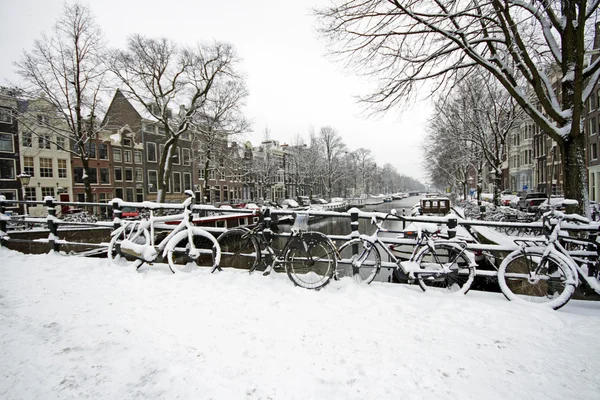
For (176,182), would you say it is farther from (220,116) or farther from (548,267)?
(548,267)

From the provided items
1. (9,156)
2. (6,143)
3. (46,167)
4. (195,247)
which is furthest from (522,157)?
(6,143)

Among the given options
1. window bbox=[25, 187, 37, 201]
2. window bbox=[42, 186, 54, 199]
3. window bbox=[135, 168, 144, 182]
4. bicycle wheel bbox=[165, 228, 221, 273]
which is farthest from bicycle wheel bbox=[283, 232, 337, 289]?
window bbox=[135, 168, 144, 182]

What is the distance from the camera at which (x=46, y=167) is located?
90.5 ft

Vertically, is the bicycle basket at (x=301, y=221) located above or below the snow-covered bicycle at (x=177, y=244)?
above

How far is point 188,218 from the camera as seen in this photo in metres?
4.85

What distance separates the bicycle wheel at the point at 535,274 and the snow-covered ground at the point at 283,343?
0.91 feet

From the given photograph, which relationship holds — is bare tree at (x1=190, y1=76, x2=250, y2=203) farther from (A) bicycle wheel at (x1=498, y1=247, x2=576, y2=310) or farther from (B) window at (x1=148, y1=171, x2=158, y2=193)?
(A) bicycle wheel at (x1=498, y1=247, x2=576, y2=310)

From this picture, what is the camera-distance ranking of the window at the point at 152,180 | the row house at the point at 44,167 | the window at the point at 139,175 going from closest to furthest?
the row house at the point at 44,167 < the window at the point at 139,175 < the window at the point at 152,180

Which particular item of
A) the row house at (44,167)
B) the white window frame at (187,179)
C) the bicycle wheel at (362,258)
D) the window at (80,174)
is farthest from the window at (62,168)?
the bicycle wheel at (362,258)

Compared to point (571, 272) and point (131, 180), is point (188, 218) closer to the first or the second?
point (571, 272)

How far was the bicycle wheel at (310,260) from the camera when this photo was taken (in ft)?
13.6

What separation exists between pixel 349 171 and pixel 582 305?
61.9m

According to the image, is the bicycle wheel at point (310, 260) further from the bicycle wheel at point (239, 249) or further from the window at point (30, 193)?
the window at point (30, 193)

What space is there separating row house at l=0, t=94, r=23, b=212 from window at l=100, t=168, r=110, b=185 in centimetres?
677
